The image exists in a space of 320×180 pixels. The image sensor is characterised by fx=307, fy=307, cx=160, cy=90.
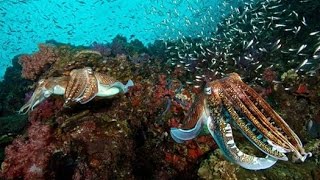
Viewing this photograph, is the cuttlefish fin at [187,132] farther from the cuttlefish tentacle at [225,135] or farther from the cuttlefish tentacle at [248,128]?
the cuttlefish tentacle at [248,128]

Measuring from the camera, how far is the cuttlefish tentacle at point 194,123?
A: 286 cm

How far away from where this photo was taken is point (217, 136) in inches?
111

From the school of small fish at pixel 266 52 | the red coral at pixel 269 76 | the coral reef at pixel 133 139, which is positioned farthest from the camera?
the school of small fish at pixel 266 52

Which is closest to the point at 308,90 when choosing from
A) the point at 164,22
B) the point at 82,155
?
the point at 82,155

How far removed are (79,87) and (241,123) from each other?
9.42 feet

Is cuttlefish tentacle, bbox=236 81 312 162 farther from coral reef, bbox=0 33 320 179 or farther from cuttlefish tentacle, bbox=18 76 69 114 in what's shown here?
cuttlefish tentacle, bbox=18 76 69 114

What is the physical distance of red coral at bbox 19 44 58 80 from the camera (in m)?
8.65

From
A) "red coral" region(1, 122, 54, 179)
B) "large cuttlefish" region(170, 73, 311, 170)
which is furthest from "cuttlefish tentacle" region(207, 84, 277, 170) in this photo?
"red coral" region(1, 122, 54, 179)

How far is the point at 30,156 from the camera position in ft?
16.9

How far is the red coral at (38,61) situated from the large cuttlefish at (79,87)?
3.70 metres

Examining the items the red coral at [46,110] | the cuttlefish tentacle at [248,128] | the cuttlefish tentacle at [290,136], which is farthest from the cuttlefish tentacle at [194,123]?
the red coral at [46,110]

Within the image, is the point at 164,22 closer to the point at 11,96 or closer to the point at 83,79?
the point at 11,96

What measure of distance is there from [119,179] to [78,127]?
112cm

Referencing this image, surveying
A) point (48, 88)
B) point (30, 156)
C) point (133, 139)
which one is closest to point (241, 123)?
point (133, 139)
